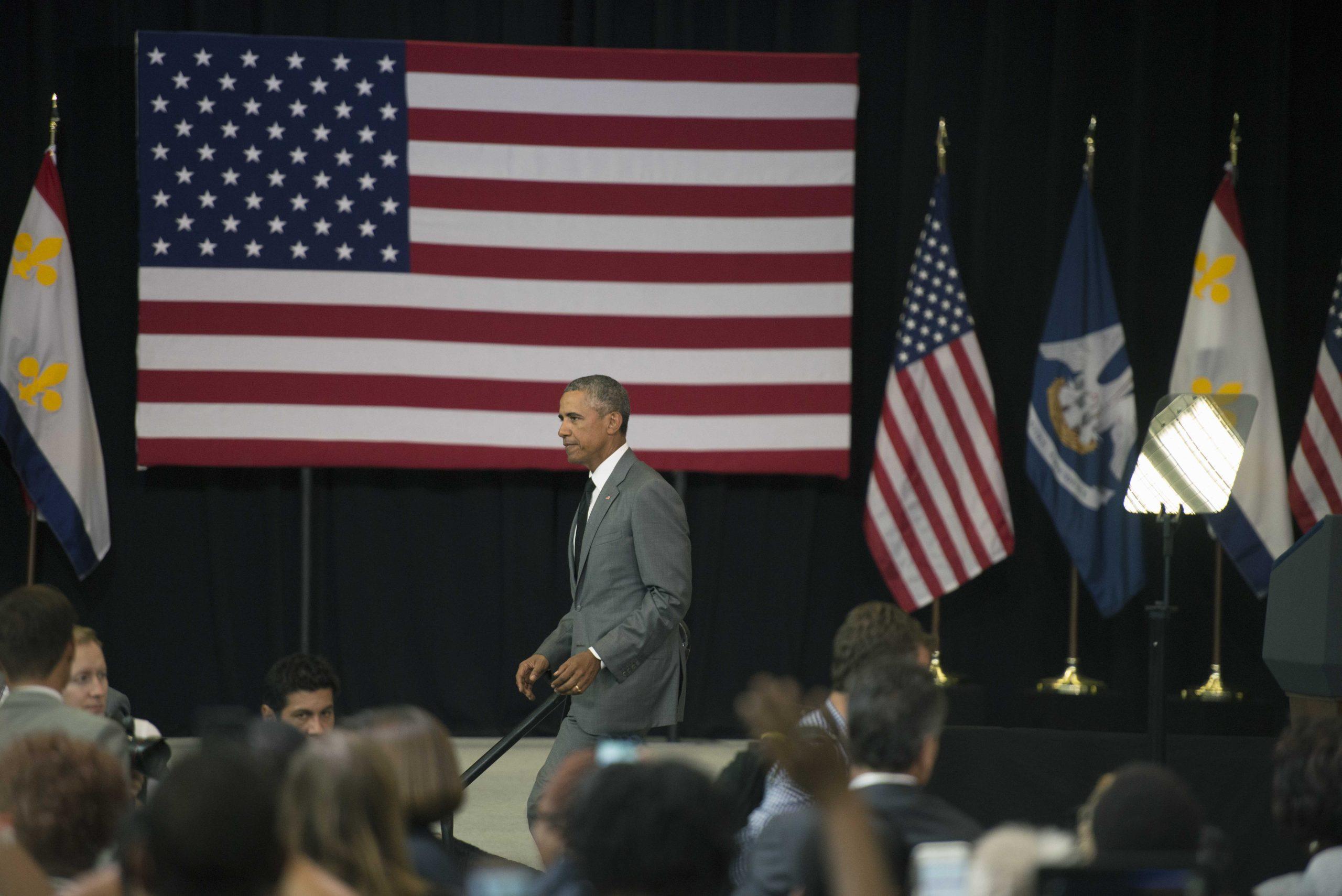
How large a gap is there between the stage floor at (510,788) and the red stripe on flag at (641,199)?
237cm

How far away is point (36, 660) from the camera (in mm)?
2791

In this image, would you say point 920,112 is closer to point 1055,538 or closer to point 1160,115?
point 1160,115

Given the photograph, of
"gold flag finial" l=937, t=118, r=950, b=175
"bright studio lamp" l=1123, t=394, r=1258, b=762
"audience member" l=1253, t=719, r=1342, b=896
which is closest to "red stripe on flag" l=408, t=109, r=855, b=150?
"gold flag finial" l=937, t=118, r=950, b=175

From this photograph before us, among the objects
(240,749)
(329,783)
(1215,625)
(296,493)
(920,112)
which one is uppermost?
(920,112)

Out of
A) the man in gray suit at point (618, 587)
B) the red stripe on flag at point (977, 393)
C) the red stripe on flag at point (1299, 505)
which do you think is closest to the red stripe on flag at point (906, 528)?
the red stripe on flag at point (977, 393)

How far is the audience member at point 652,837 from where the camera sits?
5.52 ft

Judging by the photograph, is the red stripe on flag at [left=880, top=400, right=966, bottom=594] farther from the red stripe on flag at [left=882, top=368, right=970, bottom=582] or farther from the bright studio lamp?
the bright studio lamp

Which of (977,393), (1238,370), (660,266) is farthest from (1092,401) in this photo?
(660,266)

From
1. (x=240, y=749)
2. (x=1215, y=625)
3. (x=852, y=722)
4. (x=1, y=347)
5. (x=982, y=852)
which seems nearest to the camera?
(x=240, y=749)

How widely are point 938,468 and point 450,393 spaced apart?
219cm

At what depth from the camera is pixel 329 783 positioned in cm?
183

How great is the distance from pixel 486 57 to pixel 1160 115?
318 centimetres

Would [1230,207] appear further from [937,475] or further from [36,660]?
[36,660]

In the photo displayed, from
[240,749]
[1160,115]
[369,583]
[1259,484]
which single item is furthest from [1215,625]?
[240,749]
